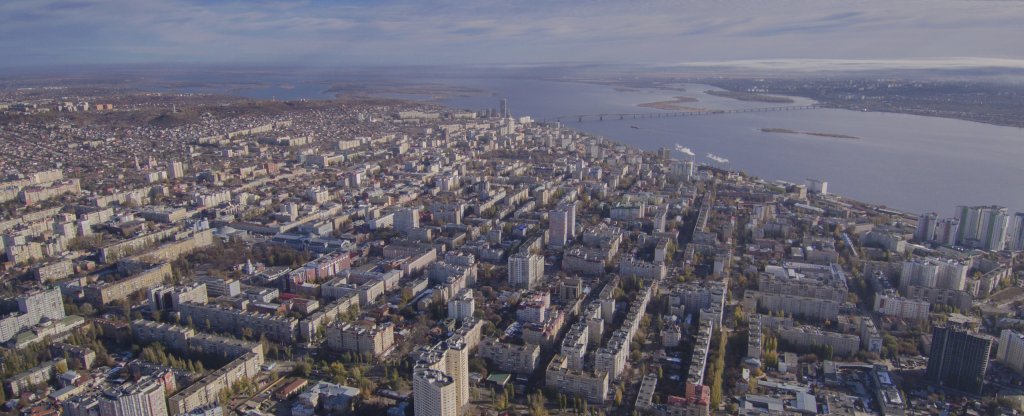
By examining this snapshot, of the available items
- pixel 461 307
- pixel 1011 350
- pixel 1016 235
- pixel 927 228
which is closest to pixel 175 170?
pixel 461 307

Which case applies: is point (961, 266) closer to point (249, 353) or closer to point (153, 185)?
point (249, 353)

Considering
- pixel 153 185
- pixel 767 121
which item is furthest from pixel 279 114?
pixel 767 121

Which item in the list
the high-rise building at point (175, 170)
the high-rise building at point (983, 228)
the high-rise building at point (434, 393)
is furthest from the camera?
the high-rise building at point (175, 170)

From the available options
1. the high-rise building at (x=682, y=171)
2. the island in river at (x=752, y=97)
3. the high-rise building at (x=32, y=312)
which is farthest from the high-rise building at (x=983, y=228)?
the island in river at (x=752, y=97)

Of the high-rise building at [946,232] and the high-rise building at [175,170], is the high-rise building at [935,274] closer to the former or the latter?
the high-rise building at [946,232]

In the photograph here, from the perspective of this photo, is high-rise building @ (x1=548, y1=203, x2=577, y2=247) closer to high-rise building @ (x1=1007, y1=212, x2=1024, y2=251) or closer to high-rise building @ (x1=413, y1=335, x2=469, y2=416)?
high-rise building @ (x1=413, y1=335, x2=469, y2=416)

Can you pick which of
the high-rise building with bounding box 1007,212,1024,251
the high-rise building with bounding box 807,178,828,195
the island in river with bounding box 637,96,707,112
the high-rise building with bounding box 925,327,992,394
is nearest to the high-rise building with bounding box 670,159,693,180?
the high-rise building with bounding box 807,178,828,195

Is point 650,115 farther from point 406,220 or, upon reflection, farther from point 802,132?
point 406,220
